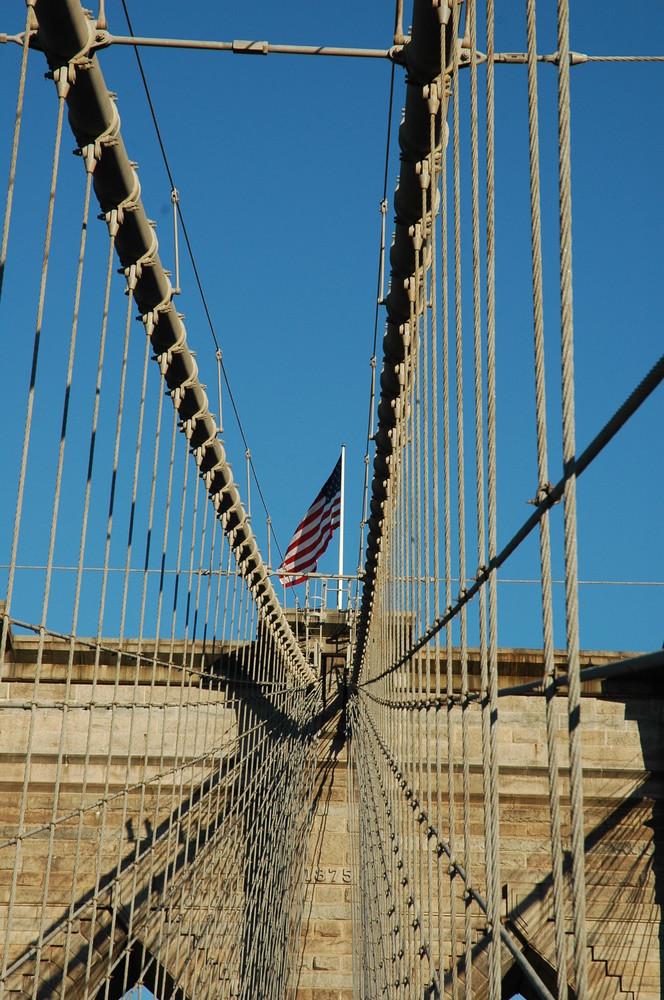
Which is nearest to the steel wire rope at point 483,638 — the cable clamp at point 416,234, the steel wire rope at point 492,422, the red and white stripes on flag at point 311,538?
the steel wire rope at point 492,422

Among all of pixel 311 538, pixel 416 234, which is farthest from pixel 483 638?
pixel 311 538

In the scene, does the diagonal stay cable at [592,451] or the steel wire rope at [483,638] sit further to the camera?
the steel wire rope at [483,638]

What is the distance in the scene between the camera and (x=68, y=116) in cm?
249

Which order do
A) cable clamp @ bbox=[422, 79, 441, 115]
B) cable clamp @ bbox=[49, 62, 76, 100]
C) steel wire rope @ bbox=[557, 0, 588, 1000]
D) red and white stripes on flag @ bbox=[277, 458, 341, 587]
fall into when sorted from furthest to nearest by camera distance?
1. red and white stripes on flag @ bbox=[277, 458, 341, 587]
2. cable clamp @ bbox=[422, 79, 441, 115]
3. cable clamp @ bbox=[49, 62, 76, 100]
4. steel wire rope @ bbox=[557, 0, 588, 1000]

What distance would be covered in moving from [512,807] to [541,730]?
718 mm

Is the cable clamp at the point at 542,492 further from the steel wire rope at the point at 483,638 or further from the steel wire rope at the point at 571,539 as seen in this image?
the steel wire rope at the point at 483,638

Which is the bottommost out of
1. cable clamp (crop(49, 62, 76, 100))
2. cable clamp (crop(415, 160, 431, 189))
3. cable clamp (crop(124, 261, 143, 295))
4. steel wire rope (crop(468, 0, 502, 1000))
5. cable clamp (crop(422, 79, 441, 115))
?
steel wire rope (crop(468, 0, 502, 1000))

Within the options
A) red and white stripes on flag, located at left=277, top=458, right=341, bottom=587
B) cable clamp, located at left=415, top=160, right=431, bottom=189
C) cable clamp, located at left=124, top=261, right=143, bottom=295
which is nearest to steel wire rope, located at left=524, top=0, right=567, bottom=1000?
cable clamp, located at left=415, top=160, right=431, bottom=189

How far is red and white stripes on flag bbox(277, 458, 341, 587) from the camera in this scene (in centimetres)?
977

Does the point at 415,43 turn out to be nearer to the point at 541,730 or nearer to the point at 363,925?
the point at 363,925

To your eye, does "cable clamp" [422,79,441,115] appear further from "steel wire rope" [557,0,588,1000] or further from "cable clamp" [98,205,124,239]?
"steel wire rope" [557,0,588,1000]

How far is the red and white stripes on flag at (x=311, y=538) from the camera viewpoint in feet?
32.0

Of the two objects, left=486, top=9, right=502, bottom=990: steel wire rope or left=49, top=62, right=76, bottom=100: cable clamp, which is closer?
left=486, top=9, right=502, bottom=990: steel wire rope

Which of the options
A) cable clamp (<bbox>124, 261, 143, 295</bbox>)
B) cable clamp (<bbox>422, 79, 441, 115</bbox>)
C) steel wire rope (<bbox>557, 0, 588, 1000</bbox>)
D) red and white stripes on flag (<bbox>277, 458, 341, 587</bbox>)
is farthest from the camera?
red and white stripes on flag (<bbox>277, 458, 341, 587</bbox>)
